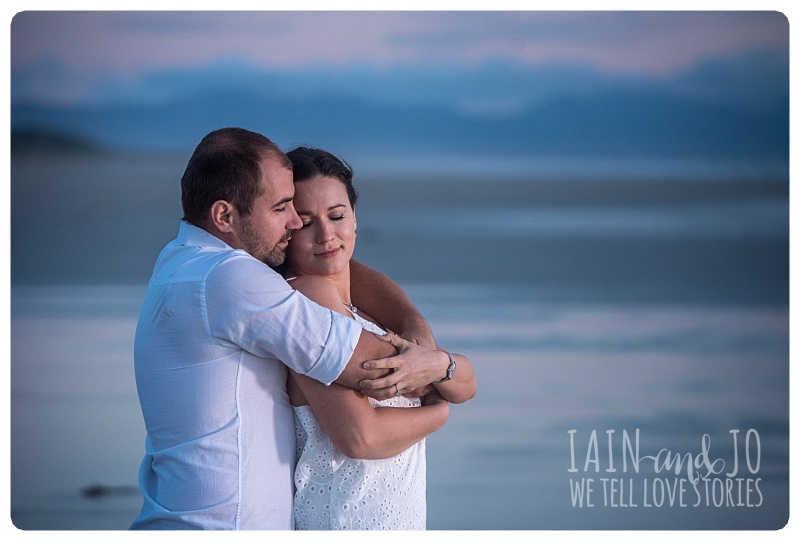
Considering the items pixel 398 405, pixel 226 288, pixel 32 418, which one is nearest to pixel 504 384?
pixel 32 418

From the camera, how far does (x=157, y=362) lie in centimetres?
220

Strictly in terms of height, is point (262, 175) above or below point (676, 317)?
below

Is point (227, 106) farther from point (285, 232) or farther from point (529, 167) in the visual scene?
point (285, 232)

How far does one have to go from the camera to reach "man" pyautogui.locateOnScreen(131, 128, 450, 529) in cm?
208

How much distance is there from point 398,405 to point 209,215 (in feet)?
2.13

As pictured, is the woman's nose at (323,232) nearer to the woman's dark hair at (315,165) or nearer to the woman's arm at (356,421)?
the woman's dark hair at (315,165)

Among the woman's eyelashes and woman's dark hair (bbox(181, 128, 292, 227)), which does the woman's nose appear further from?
woman's dark hair (bbox(181, 128, 292, 227))

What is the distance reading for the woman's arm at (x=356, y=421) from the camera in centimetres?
214

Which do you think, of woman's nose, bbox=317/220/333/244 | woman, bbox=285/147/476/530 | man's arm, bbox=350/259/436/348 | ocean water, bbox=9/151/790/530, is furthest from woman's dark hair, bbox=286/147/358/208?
ocean water, bbox=9/151/790/530

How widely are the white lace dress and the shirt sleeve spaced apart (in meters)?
0.22

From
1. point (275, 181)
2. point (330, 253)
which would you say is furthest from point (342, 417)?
point (275, 181)

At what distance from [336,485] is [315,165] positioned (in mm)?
789

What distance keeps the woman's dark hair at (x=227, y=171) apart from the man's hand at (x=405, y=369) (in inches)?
18.9

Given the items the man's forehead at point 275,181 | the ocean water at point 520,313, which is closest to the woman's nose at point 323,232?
the man's forehead at point 275,181
